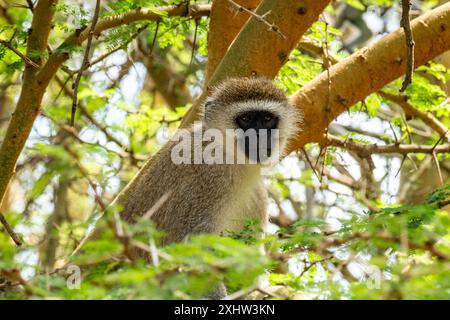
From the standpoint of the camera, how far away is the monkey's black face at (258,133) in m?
5.56

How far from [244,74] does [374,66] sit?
114cm

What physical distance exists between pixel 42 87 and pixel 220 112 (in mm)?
1454

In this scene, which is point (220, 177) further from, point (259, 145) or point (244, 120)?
point (244, 120)

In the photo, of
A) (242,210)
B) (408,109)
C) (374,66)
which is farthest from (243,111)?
(408,109)

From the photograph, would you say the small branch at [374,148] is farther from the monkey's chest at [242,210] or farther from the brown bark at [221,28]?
the brown bark at [221,28]

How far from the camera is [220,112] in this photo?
5.78 meters

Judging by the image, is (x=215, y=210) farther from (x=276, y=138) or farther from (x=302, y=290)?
(x=302, y=290)

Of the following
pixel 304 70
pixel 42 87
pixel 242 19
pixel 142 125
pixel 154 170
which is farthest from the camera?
pixel 142 125

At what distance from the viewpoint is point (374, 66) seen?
5957 millimetres

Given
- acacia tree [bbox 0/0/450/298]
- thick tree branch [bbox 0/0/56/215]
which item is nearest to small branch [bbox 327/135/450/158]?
acacia tree [bbox 0/0/450/298]

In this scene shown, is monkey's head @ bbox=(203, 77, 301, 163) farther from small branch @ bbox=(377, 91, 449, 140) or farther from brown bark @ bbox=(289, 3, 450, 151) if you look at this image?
small branch @ bbox=(377, 91, 449, 140)
